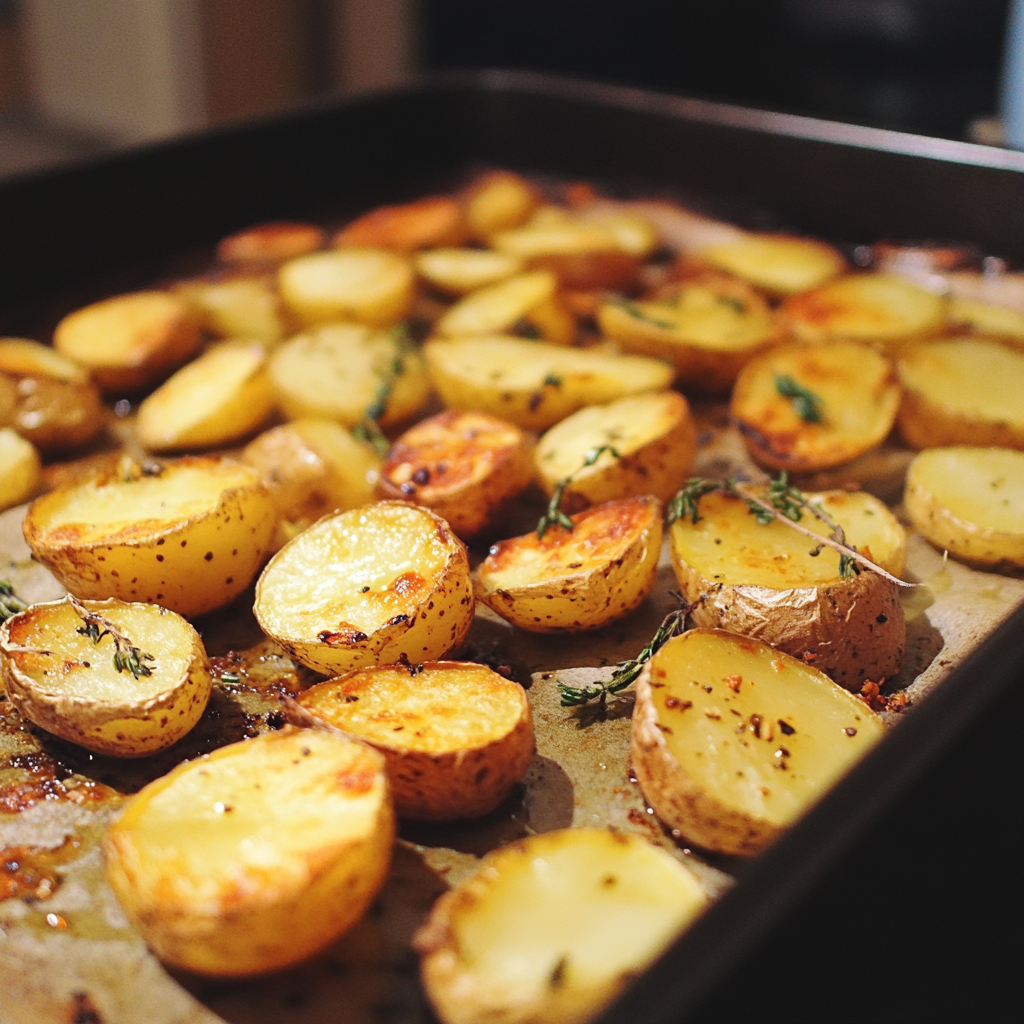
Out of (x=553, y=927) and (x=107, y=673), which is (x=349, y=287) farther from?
(x=553, y=927)

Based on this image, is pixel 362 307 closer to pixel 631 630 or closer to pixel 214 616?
pixel 214 616

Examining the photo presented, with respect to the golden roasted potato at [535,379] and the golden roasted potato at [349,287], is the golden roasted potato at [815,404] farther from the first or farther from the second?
the golden roasted potato at [349,287]

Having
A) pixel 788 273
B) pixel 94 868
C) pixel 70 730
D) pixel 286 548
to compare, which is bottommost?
pixel 94 868

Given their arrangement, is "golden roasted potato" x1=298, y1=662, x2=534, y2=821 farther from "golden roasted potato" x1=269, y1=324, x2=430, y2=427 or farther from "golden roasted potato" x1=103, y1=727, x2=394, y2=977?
"golden roasted potato" x1=269, y1=324, x2=430, y2=427

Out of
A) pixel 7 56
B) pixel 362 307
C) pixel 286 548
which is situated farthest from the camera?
pixel 7 56

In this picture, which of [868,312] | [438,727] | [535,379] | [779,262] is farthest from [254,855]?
[779,262]

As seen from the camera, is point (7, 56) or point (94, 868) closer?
point (94, 868)

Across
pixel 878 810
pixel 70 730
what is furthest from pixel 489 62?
pixel 878 810

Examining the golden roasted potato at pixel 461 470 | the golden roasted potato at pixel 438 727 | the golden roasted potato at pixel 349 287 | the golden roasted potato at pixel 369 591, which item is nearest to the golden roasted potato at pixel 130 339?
the golden roasted potato at pixel 349 287
